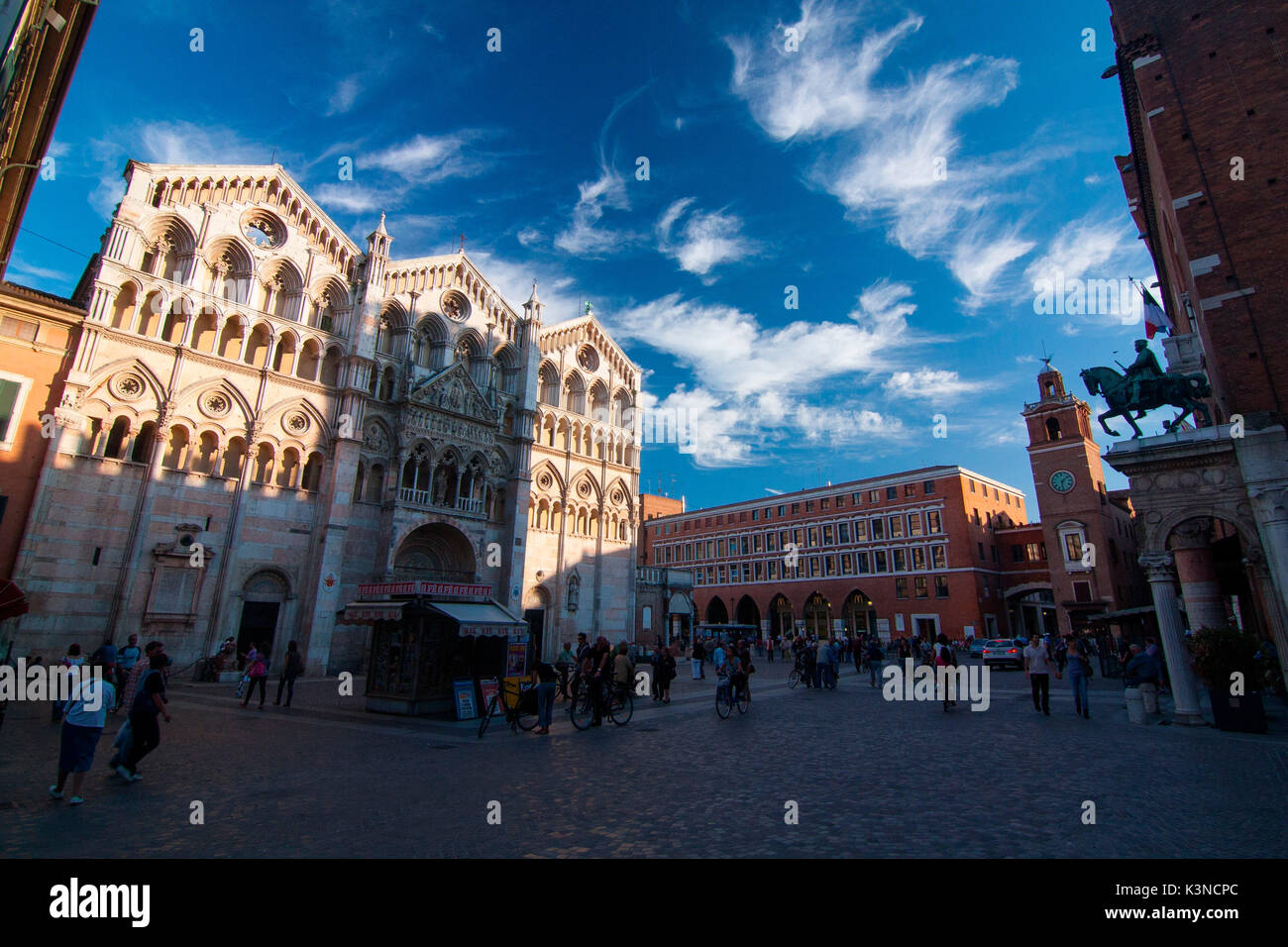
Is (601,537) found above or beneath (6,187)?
beneath

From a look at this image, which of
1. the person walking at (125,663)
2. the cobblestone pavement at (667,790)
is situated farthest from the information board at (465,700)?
the person walking at (125,663)

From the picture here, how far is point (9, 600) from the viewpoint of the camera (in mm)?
12492

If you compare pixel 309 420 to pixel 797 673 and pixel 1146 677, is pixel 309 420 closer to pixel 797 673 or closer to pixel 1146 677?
pixel 797 673

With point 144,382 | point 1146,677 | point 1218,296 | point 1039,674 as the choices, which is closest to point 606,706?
point 1039,674

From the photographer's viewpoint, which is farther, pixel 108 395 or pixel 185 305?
pixel 185 305

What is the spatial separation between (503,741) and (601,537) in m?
26.4

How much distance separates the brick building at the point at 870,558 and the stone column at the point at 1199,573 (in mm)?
38701

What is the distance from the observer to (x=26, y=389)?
67.6ft

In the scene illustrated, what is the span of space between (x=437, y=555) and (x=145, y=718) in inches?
914

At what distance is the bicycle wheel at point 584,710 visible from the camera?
1445 centimetres
